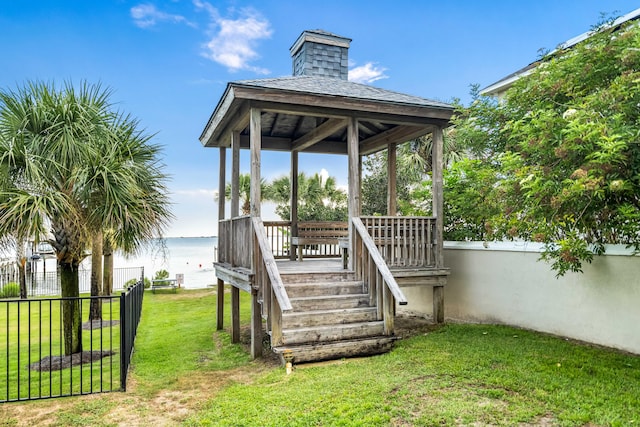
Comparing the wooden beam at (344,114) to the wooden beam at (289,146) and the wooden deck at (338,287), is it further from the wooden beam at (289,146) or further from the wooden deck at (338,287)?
the wooden beam at (289,146)

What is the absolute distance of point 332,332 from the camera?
5465 mm

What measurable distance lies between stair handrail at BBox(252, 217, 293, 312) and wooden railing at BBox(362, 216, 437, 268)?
5.81ft

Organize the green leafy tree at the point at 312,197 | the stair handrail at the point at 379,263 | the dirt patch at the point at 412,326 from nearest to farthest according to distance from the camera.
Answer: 1. the stair handrail at the point at 379,263
2. the dirt patch at the point at 412,326
3. the green leafy tree at the point at 312,197

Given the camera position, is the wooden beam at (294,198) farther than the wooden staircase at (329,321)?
Yes

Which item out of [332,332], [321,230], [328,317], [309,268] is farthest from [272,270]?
[321,230]

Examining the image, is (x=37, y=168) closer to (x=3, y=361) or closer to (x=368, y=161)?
(x=3, y=361)

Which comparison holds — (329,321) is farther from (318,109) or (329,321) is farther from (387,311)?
(318,109)

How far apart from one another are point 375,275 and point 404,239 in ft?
4.21

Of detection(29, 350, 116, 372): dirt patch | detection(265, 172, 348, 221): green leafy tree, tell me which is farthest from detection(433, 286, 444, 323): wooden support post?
detection(265, 172, 348, 221): green leafy tree

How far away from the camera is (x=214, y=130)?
7730 mm

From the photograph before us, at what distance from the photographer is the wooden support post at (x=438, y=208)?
7.36 m

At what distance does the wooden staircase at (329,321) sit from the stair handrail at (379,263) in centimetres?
54

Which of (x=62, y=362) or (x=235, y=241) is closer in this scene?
(x=62, y=362)

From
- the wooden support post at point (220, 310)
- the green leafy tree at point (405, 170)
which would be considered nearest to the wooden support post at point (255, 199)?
the wooden support post at point (220, 310)
